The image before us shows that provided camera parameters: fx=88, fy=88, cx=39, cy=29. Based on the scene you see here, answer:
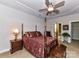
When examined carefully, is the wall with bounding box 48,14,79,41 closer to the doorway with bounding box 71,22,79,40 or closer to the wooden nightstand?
the doorway with bounding box 71,22,79,40

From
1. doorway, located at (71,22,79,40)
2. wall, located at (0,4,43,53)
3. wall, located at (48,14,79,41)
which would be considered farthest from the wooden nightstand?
doorway, located at (71,22,79,40)

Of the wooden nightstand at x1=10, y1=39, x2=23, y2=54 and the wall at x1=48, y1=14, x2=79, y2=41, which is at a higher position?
the wall at x1=48, y1=14, x2=79, y2=41

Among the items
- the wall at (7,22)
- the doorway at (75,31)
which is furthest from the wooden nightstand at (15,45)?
the doorway at (75,31)

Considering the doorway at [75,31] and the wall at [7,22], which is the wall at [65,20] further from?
the wall at [7,22]

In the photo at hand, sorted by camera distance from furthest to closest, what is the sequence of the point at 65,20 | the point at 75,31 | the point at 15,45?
the point at 75,31, the point at 65,20, the point at 15,45

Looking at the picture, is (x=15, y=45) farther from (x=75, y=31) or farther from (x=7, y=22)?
(x=75, y=31)

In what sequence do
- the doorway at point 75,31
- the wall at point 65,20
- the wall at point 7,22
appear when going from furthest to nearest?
the doorway at point 75,31, the wall at point 65,20, the wall at point 7,22

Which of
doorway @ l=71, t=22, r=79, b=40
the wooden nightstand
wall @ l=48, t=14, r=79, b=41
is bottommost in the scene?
the wooden nightstand

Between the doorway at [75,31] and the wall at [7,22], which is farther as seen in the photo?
the doorway at [75,31]

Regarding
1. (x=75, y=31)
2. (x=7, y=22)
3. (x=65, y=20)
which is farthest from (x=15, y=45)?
(x=75, y=31)

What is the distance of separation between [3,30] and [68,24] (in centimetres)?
560

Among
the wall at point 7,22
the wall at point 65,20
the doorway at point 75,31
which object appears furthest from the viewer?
the doorway at point 75,31

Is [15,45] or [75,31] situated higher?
[75,31]

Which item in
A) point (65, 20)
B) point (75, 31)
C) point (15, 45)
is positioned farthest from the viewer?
point (75, 31)
